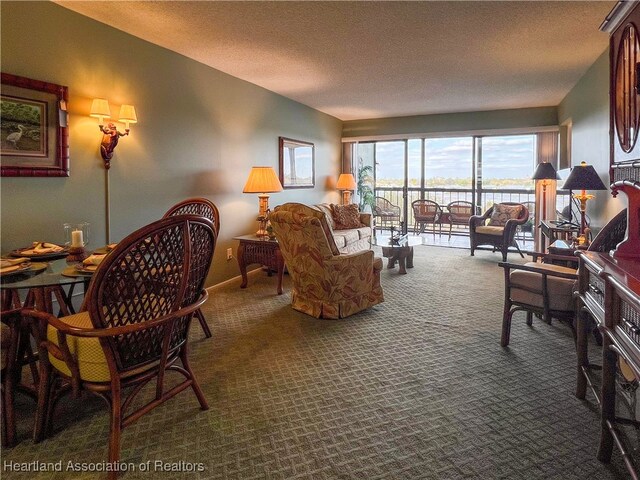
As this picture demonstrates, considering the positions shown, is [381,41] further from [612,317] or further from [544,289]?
[612,317]

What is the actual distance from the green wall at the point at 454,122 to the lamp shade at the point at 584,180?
3852 millimetres

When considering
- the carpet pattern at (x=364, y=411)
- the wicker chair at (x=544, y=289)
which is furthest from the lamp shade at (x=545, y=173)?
the wicker chair at (x=544, y=289)

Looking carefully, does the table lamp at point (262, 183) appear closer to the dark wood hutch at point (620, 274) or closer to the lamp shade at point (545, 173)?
the dark wood hutch at point (620, 274)

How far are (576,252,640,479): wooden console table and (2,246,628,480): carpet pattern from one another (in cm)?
20

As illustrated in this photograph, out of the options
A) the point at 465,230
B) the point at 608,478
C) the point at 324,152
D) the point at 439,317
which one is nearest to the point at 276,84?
the point at 324,152

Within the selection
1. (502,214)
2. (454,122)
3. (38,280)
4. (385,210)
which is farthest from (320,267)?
(385,210)

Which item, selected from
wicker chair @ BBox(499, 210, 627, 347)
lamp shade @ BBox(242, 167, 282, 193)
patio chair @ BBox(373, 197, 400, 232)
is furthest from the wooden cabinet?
patio chair @ BBox(373, 197, 400, 232)

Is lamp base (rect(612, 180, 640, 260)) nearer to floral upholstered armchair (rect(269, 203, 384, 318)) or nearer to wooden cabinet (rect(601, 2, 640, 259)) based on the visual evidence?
wooden cabinet (rect(601, 2, 640, 259))

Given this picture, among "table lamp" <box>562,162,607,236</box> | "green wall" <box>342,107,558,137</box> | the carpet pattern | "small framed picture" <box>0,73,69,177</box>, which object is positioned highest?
"green wall" <box>342,107,558,137</box>

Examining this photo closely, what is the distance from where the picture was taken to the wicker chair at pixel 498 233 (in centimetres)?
593

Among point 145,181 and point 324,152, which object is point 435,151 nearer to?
point 324,152

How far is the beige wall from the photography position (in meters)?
2.70

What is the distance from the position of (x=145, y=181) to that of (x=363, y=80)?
2.87m

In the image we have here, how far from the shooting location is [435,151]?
865 cm
